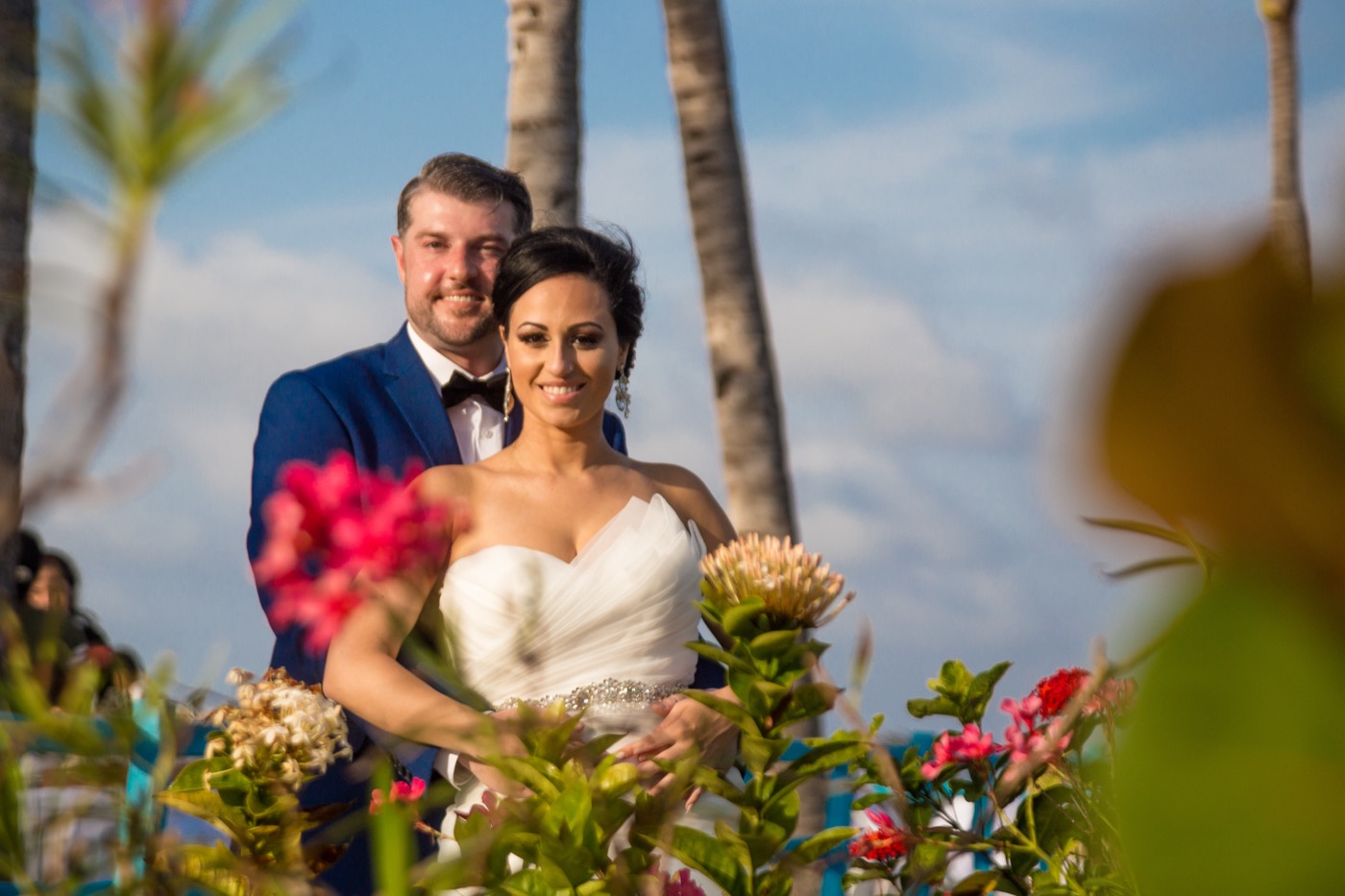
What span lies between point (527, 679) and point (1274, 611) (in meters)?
2.73

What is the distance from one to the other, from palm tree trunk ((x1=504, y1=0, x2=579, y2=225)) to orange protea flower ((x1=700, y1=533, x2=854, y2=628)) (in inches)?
171

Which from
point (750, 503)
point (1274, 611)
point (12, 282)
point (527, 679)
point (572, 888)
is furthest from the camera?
point (750, 503)

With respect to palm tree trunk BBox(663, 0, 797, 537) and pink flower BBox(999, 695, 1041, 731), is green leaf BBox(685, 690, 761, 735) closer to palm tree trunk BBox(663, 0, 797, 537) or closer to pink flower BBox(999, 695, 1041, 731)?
pink flower BBox(999, 695, 1041, 731)

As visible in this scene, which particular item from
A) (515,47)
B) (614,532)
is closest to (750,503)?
(515,47)

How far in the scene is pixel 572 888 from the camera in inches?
52.9

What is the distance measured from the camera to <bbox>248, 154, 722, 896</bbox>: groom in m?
3.33

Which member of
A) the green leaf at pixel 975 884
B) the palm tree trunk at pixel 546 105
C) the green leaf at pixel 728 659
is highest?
the palm tree trunk at pixel 546 105

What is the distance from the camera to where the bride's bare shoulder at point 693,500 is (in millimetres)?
3342

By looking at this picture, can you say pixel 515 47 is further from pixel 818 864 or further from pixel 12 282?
pixel 12 282

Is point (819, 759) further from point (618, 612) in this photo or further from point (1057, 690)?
point (618, 612)

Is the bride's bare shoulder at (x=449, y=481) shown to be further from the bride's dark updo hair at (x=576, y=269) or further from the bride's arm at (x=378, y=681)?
the bride's arm at (x=378, y=681)

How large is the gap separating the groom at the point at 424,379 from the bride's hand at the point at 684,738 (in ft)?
1.58

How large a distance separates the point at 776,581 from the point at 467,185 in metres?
2.66

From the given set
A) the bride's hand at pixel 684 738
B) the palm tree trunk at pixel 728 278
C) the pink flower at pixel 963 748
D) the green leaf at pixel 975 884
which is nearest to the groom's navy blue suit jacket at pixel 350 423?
the bride's hand at pixel 684 738
